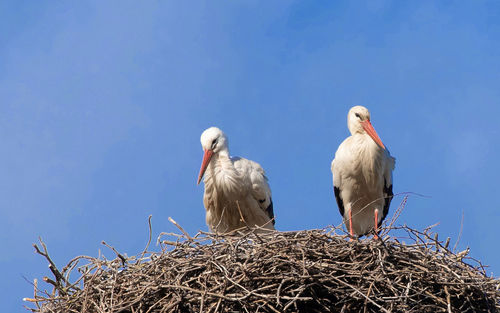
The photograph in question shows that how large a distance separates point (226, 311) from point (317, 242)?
681 mm

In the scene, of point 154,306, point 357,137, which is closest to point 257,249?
point 154,306

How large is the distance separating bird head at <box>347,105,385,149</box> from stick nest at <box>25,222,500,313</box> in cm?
212

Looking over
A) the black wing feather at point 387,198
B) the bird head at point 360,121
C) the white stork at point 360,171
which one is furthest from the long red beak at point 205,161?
the black wing feather at point 387,198

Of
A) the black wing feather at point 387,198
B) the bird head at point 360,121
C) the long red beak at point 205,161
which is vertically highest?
the bird head at point 360,121

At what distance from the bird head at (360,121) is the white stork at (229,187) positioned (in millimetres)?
848

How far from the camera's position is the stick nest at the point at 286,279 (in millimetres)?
4832

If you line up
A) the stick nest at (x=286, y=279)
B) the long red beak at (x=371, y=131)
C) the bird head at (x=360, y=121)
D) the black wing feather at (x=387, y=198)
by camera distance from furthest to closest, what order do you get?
the black wing feather at (x=387, y=198) → the bird head at (x=360, y=121) → the long red beak at (x=371, y=131) → the stick nest at (x=286, y=279)

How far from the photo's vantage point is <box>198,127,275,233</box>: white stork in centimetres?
739

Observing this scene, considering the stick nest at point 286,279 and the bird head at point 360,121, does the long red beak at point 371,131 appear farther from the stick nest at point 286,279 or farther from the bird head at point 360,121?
the stick nest at point 286,279

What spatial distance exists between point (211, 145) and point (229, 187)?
37 centimetres

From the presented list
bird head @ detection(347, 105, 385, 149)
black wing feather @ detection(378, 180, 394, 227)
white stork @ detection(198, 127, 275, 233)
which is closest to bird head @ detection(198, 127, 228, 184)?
white stork @ detection(198, 127, 275, 233)

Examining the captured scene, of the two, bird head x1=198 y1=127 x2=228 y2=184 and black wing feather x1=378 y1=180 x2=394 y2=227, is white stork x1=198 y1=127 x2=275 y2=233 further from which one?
black wing feather x1=378 y1=180 x2=394 y2=227

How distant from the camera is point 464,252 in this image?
17.8ft

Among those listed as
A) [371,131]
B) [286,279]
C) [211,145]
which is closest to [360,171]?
[371,131]
